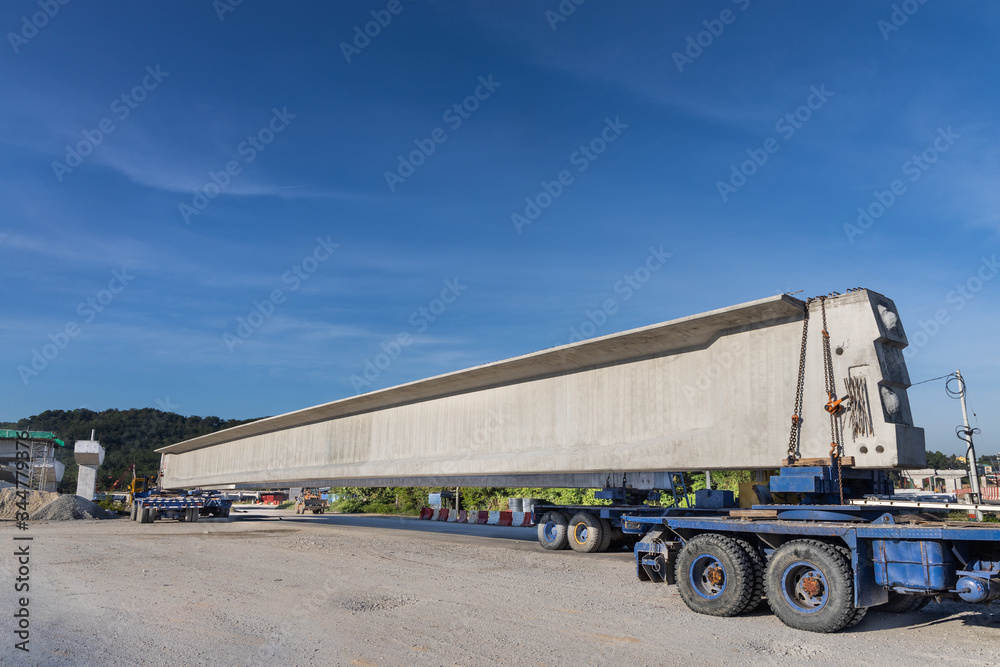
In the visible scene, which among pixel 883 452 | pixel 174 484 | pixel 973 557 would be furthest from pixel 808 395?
pixel 174 484

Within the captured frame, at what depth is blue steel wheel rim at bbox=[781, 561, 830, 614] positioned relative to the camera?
26.2 feet

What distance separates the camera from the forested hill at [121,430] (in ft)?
326

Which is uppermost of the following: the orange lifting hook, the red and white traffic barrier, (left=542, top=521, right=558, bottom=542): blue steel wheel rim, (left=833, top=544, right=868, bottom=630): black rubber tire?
the orange lifting hook

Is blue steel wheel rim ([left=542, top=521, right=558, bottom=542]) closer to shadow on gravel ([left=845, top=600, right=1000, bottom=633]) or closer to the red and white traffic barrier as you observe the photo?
the red and white traffic barrier

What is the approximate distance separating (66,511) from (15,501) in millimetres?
4046

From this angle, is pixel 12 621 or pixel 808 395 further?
pixel 808 395

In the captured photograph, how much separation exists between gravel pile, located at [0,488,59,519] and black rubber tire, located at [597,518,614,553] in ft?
107

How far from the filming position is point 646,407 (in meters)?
16.3

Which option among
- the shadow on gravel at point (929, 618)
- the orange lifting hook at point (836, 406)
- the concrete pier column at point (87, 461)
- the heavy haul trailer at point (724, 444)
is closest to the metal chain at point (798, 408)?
the heavy haul trailer at point (724, 444)

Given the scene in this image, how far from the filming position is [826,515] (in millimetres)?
8906

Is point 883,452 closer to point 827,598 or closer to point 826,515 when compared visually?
point 826,515

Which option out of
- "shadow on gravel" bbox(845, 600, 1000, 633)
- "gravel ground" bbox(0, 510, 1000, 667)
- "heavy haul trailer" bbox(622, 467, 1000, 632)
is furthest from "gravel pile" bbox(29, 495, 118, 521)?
"shadow on gravel" bbox(845, 600, 1000, 633)

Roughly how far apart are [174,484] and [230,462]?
11.1m

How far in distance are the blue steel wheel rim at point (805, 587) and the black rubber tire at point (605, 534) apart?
30.8ft
